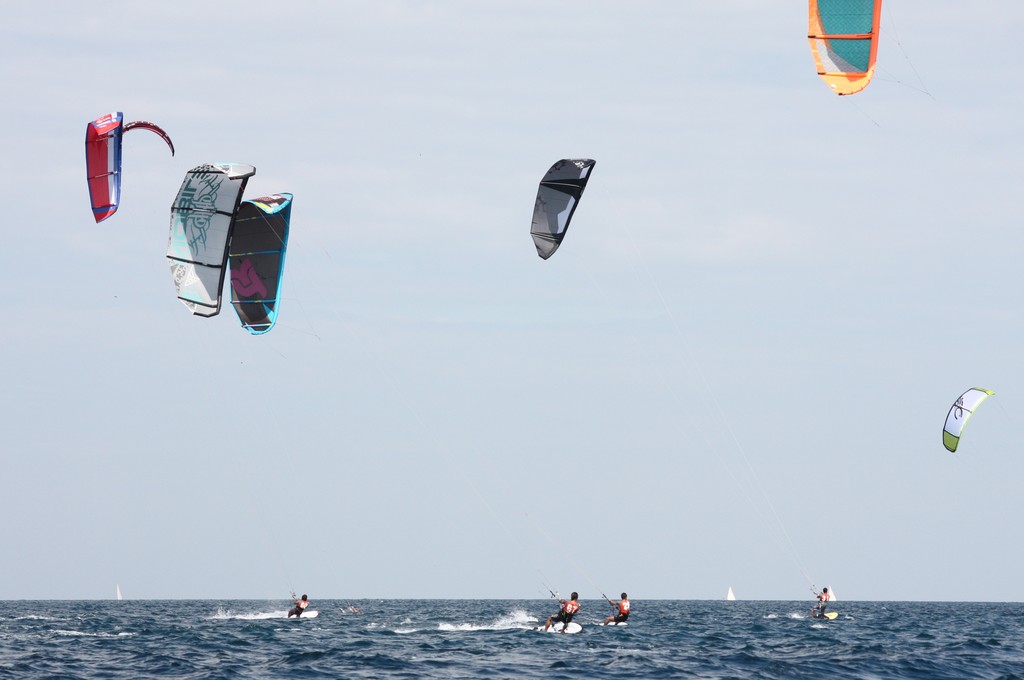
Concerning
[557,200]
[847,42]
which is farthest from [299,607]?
[847,42]

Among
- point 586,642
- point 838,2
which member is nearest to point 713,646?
point 586,642

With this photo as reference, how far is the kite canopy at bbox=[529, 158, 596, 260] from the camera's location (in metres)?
24.8

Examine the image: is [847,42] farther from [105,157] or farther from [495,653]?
[105,157]

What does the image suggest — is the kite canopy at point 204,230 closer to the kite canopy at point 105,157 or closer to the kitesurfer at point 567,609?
the kite canopy at point 105,157

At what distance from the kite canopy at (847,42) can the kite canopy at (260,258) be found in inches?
459

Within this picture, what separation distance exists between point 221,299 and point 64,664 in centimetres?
701

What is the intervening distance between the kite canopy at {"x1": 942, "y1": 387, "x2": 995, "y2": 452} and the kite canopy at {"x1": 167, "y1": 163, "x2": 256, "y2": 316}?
18757mm

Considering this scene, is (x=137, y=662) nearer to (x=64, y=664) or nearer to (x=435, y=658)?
(x=64, y=664)

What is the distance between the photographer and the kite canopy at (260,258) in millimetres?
25469

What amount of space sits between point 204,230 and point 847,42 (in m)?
12.3

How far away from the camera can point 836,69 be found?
18031 millimetres

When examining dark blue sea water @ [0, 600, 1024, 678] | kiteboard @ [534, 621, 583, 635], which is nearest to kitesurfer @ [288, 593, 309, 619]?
dark blue sea water @ [0, 600, 1024, 678]

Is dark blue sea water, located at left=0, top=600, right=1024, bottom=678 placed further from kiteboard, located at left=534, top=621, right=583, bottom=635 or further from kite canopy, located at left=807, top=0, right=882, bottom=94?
kite canopy, located at left=807, top=0, right=882, bottom=94

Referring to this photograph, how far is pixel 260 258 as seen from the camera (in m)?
25.7
